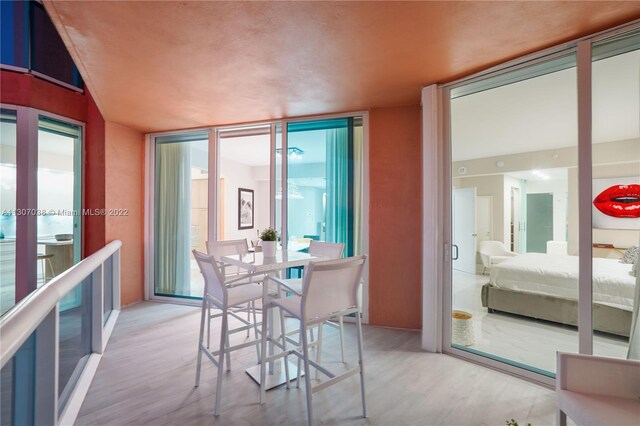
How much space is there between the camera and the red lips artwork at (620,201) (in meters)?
2.01

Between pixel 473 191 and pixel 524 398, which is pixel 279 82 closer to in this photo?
pixel 473 191

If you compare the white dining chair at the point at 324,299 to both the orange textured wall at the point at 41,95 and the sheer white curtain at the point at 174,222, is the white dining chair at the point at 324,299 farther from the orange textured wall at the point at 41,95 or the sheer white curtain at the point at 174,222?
the orange textured wall at the point at 41,95

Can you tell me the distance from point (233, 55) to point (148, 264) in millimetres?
3477

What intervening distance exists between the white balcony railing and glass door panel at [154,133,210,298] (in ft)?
6.08

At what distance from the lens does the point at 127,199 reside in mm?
4277

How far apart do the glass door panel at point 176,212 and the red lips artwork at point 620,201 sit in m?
4.33

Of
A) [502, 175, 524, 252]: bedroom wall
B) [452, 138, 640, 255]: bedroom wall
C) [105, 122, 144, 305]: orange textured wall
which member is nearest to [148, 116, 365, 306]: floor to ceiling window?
[105, 122, 144, 305]: orange textured wall

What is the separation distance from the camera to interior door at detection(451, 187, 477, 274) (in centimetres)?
285

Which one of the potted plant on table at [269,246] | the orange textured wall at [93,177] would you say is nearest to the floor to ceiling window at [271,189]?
the orange textured wall at [93,177]

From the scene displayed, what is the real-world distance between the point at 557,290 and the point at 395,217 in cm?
153

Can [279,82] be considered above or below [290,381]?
above

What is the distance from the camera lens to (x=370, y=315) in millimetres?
3500

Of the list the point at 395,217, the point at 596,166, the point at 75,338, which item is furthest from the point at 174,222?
the point at 596,166

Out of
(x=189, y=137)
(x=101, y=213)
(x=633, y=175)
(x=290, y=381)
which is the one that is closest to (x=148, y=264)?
(x=101, y=213)
